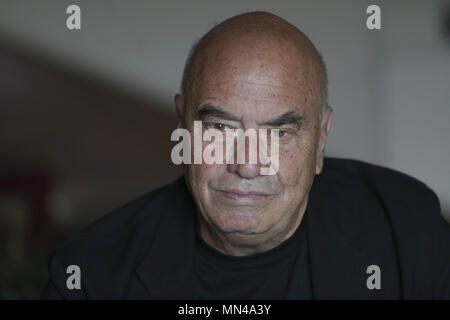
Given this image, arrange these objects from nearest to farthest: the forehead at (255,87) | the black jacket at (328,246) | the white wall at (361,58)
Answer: the forehead at (255,87)
the black jacket at (328,246)
the white wall at (361,58)

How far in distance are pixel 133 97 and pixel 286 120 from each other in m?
2.34

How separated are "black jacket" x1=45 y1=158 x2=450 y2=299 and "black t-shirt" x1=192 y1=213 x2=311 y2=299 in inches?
1.3

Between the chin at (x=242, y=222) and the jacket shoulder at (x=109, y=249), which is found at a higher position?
the chin at (x=242, y=222)

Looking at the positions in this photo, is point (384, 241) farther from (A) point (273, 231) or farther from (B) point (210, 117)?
(B) point (210, 117)

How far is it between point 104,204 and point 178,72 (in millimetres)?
976

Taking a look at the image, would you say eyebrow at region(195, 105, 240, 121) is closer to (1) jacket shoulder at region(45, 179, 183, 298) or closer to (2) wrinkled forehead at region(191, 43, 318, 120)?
(2) wrinkled forehead at region(191, 43, 318, 120)

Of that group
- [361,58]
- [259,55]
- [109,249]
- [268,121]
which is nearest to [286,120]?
[268,121]

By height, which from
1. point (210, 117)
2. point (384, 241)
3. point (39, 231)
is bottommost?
point (39, 231)

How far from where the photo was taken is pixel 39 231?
3.41 meters

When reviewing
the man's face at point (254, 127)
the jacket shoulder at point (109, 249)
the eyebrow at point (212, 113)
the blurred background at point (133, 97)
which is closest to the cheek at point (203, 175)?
the man's face at point (254, 127)

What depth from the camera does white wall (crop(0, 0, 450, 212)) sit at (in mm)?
3092

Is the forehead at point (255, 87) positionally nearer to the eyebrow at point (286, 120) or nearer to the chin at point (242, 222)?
the eyebrow at point (286, 120)

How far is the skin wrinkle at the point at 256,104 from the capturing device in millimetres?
1268
